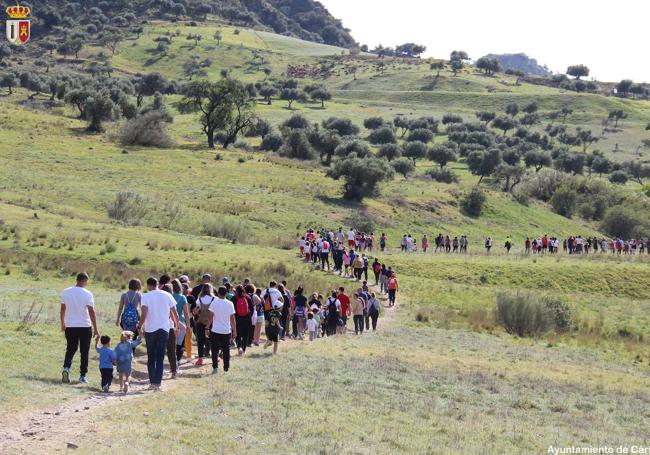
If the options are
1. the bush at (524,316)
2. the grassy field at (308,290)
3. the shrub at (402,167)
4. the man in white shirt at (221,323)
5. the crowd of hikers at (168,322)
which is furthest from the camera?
the shrub at (402,167)

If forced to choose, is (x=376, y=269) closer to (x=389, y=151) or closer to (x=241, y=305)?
(x=241, y=305)

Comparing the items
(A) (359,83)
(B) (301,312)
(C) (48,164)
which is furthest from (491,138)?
(B) (301,312)

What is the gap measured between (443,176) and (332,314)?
6488 centimetres

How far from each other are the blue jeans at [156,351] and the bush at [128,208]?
36.5 meters

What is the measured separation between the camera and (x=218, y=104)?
284 feet

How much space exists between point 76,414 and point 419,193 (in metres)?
64.8

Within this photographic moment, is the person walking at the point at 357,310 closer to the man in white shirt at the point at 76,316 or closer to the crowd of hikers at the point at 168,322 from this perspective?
the crowd of hikers at the point at 168,322

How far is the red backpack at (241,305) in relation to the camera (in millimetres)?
17297

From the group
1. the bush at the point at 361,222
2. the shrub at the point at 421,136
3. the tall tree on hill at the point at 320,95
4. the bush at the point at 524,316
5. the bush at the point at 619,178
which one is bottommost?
the bush at the point at 361,222

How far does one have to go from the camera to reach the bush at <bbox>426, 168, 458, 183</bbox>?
87312 mm

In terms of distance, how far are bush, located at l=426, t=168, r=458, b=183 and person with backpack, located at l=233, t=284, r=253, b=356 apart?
7080cm

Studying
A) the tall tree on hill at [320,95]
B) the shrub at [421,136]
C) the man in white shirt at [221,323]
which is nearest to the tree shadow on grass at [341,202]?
the man in white shirt at [221,323]

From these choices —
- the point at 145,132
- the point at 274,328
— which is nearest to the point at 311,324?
the point at 274,328

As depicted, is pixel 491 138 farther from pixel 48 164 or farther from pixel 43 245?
pixel 43 245
